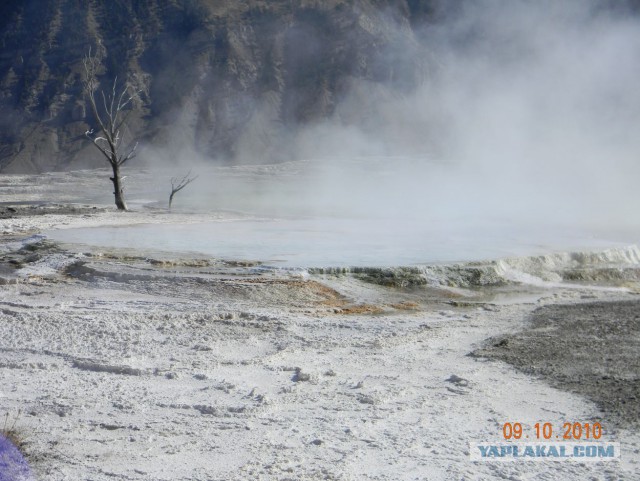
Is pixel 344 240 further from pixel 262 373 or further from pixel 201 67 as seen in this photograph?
pixel 201 67

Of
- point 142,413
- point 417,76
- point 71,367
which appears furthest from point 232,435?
point 417,76

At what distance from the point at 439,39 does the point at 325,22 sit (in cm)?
875

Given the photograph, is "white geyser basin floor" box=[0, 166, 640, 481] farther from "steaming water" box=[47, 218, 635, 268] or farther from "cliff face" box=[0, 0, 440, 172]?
"cliff face" box=[0, 0, 440, 172]

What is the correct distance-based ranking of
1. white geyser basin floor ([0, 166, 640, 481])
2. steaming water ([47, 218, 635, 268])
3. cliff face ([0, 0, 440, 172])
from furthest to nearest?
cliff face ([0, 0, 440, 172]), steaming water ([47, 218, 635, 268]), white geyser basin floor ([0, 166, 640, 481])

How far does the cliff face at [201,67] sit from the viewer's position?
49562 mm

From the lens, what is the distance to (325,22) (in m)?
56.4

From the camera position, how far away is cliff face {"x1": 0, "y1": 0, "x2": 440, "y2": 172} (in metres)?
49.6

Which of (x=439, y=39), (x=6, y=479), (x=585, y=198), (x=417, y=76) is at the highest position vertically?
(x=439, y=39)

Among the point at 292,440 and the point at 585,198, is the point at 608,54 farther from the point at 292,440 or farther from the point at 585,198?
the point at 292,440
